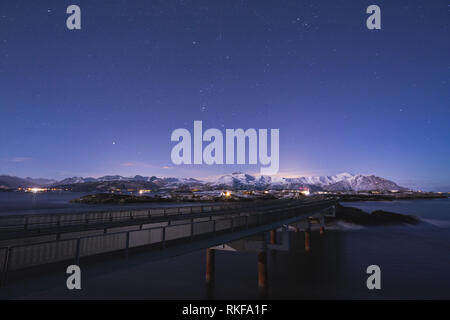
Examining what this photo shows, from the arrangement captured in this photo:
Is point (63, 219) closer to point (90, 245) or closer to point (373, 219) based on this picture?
point (90, 245)

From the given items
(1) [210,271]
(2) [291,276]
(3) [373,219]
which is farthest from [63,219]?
(3) [373,219]

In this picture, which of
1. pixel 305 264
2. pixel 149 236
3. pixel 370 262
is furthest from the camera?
pixel 370 262

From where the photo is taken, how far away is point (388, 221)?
7312 cm

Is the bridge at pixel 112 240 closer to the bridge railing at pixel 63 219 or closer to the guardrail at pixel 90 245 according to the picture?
the guardrail at pixel 90 245

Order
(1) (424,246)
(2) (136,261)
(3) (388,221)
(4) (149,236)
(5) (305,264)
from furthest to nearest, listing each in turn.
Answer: (3) (388,221) < (1) (424,246) < (5) (305,264) < (4) (149,236) < (2) (136,261)

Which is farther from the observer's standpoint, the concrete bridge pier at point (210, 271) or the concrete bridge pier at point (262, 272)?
the concrete bridge pier at point (210, 271)

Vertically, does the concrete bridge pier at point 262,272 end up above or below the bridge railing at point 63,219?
below

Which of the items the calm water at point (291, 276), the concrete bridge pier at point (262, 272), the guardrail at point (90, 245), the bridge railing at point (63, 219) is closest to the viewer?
the guardrail at point (90, 245)

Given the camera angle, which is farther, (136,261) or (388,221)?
(388,221)

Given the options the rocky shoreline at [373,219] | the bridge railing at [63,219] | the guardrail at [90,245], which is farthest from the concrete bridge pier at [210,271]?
the rocky shoreline at [373,219]
